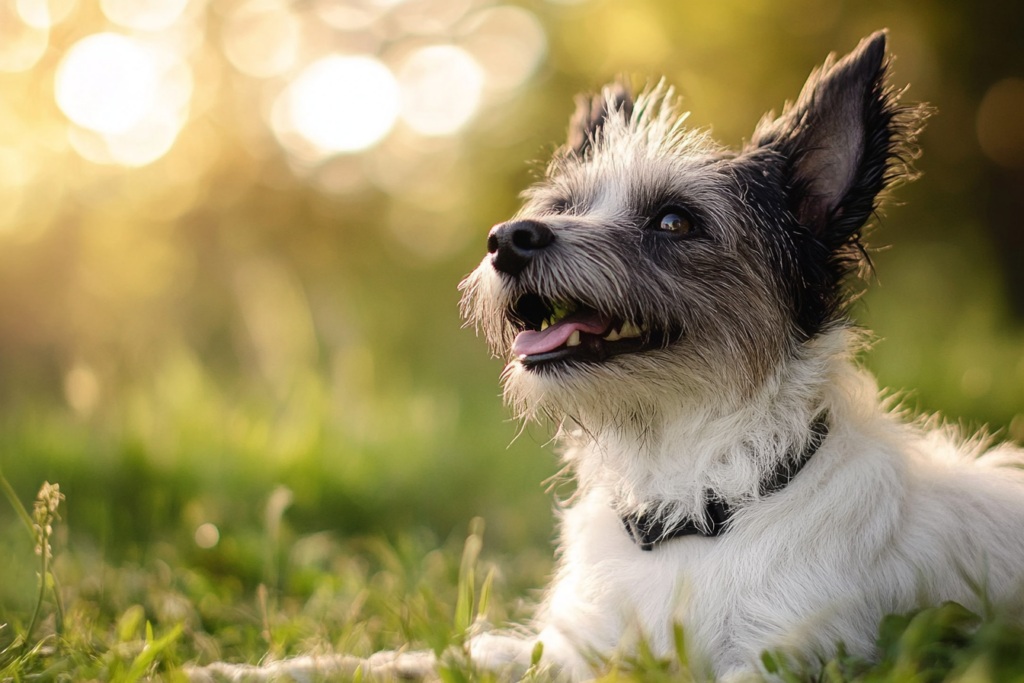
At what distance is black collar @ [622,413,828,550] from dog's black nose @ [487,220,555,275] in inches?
39.6

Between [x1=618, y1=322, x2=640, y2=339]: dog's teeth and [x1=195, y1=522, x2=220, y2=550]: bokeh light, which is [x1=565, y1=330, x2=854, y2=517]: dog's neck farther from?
[x1=195, y1=522, x2=220, y2=550]: bokeh light

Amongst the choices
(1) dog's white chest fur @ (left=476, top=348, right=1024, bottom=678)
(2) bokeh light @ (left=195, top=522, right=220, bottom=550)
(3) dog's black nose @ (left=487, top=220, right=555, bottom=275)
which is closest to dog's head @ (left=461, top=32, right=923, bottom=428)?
(3) dog's black nose @ (left=487, top=220, right=555, bottom=275)

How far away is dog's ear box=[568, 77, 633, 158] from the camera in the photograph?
3689 millimetres

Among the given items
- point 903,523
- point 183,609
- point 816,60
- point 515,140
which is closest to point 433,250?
point 515,140

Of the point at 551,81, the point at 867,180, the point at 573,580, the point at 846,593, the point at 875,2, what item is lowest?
the point at 573,580

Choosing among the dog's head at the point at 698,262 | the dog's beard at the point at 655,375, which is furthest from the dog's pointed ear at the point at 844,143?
the dog's beard at the point at 655,375

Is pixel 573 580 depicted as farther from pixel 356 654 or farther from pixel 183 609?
pixel 183 609

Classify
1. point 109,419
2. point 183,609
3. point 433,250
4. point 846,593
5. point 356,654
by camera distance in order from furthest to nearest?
point 433,250 → point 109,419 → point 183,609 → point 356,654 → point 846,593

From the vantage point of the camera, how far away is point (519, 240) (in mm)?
2711

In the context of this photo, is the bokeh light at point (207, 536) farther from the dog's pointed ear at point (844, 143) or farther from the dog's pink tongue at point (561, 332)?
the dog's pointed ear at point (844, 143)

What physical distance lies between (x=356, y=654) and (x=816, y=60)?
29.9 ft

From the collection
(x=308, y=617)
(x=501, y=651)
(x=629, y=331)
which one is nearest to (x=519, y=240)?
(x=629, y=331)

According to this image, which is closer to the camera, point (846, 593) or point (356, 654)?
point (846, 593)

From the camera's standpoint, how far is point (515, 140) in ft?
39.3
